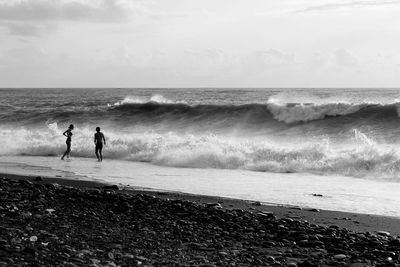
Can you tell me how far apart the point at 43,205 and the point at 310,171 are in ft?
30.0

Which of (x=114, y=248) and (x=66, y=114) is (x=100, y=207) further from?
(x=66, y=114)

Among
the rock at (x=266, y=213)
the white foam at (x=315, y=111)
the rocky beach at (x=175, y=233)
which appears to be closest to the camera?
the rocky beach at (x=175, y=233)

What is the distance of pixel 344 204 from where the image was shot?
1063 cm

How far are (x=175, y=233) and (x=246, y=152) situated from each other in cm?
1083

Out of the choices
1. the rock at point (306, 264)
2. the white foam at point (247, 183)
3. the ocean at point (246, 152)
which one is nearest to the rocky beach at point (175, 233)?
the rock at point (306, 264)

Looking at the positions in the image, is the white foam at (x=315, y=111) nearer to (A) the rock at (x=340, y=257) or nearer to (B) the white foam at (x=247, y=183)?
(B) the white foam at (x=247, y=183)

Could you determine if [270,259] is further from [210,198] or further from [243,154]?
[243,154]

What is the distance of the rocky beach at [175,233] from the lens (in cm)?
616

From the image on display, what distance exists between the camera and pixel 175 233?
754 cm

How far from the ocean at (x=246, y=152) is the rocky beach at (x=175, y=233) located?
193 centimetres

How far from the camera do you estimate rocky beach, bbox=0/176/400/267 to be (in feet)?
20.2

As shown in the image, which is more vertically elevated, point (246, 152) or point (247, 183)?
point (246, 152)

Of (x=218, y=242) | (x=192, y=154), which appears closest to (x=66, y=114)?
(x=192, y=154)

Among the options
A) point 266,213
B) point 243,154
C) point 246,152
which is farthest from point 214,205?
point 246,152
